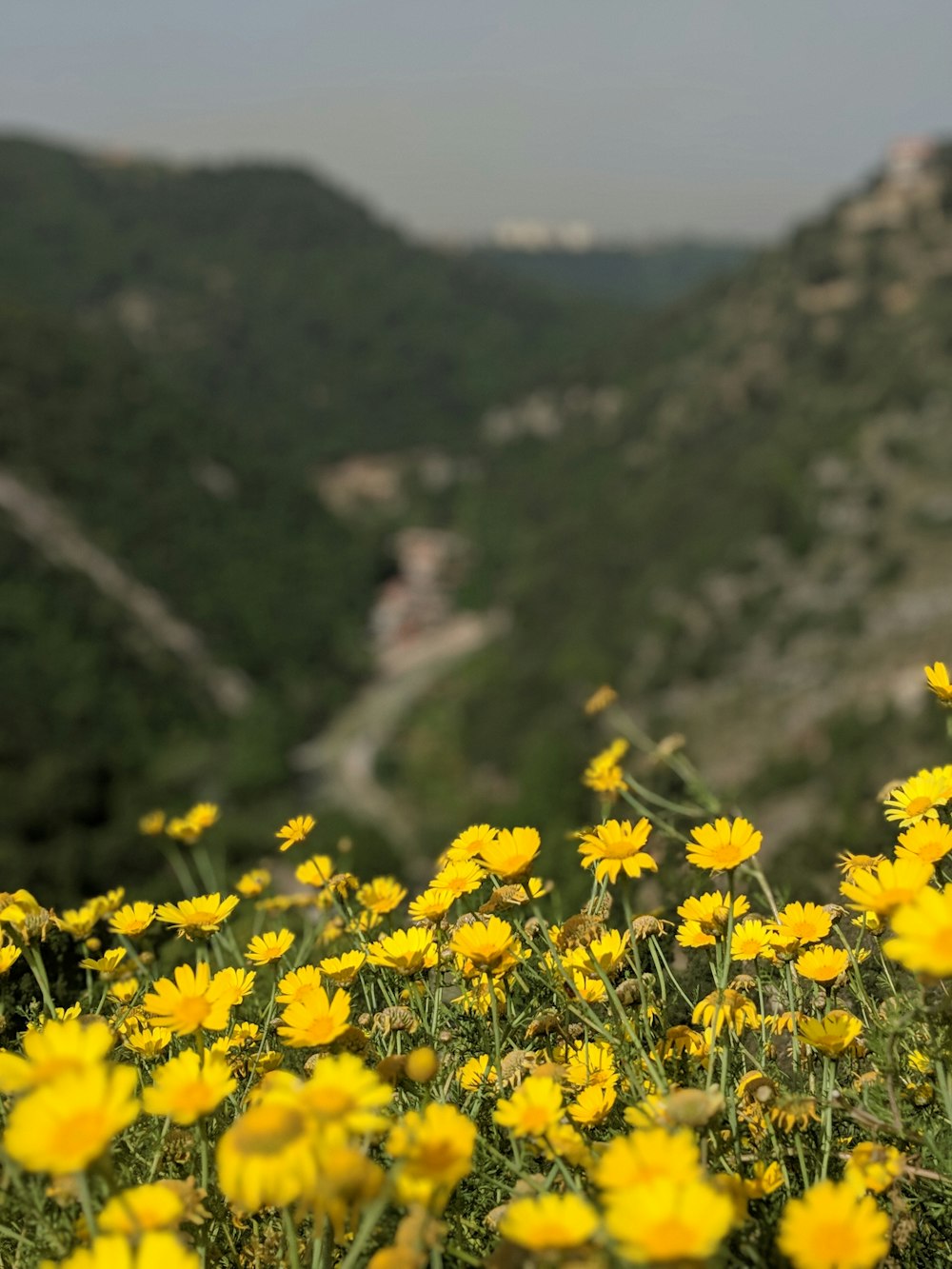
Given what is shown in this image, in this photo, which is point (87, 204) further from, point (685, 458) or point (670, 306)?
point (685, 458)

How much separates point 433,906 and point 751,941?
0.73 metres

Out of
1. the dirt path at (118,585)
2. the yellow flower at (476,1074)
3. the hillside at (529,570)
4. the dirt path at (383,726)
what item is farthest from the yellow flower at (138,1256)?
the dirt path at (118,585)

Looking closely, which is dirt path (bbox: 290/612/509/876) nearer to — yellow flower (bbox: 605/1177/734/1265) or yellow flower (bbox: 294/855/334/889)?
yellow flower (bbox: 294/855/334/889)

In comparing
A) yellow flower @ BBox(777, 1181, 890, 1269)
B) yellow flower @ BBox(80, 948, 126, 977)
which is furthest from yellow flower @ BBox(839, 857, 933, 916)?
yellow flower @ BBox(80, 948, 126, 977)

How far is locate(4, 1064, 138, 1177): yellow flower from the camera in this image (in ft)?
3.85

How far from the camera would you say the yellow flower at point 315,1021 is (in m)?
1.73

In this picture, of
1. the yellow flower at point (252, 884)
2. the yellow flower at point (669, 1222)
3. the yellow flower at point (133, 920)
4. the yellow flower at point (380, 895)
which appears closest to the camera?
the yellow flower at point (669, 1222)

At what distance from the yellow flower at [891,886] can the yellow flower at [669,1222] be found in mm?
703

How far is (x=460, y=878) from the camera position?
2330 mm

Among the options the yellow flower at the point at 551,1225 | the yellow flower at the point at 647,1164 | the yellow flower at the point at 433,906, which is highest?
the yellow flower at the point at 433,906

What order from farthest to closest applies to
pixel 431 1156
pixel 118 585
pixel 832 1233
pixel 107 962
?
1. pixel 118 585
2. pixel 107 962
3. pixel 431 1156
4. pixel 832 1233

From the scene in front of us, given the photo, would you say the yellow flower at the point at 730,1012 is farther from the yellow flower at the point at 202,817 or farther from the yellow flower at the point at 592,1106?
the yellow flower at the point at 202,817

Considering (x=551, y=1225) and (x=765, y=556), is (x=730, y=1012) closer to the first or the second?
(x=551, y=1225)

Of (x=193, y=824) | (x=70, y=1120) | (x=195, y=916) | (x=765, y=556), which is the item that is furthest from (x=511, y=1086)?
(x=765, y=556)
